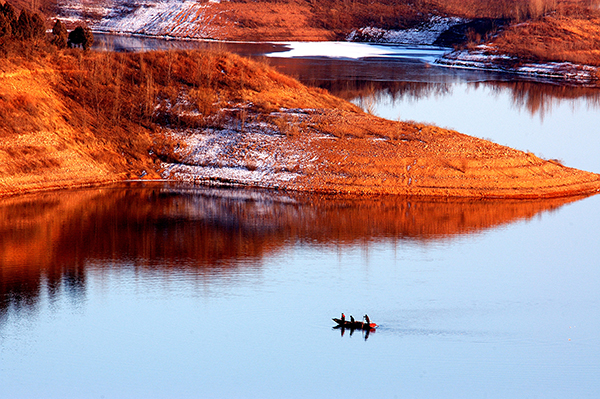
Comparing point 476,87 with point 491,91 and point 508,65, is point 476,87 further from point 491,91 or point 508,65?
point 508,65

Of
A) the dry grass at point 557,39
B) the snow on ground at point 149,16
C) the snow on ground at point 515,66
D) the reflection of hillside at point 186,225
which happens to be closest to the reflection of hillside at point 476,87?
the snow on ground at point 515,66

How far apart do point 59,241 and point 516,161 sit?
2684 cm

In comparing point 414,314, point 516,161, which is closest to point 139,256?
point 414,314

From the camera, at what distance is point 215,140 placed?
50.3 m

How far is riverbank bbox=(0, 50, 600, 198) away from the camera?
44812mm

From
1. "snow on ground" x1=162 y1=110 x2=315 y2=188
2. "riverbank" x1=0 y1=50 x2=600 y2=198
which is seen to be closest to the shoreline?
"riverbank" x1=0 y1=50 x2=600 y2=198

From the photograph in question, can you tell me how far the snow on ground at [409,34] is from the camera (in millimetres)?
134375

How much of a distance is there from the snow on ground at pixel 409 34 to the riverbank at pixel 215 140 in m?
81.1

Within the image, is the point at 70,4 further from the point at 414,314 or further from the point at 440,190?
the point at 414,314

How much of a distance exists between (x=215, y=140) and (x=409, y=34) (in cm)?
9339

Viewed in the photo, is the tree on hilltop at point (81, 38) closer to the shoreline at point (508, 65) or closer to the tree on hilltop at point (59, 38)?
the tree on hilltop at point (59, 38)

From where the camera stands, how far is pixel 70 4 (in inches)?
4894

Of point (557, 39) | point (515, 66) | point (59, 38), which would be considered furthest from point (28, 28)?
point (557, 39)

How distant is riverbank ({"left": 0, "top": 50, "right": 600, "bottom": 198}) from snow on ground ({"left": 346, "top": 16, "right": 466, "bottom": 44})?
81084mm
